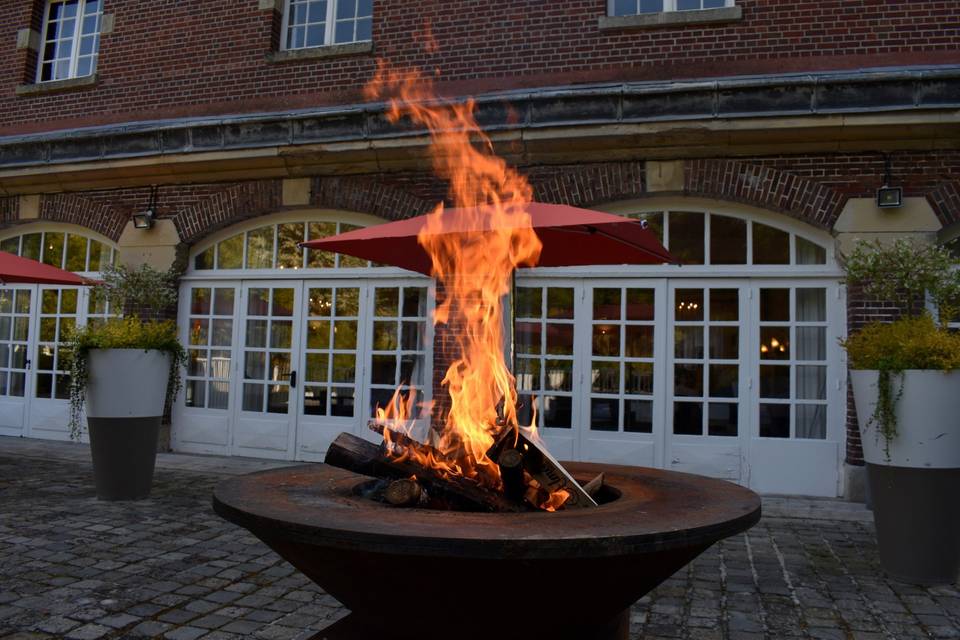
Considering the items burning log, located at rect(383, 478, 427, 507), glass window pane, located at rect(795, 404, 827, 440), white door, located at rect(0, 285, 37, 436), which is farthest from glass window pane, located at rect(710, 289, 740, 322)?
white door, located at rect(0, 285, 37, 436)

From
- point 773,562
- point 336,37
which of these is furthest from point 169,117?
point 773,562

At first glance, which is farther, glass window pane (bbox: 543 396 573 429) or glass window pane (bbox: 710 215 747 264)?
glass window pane (bbox: 543 396 573 429)

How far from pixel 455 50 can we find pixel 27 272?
202 inches

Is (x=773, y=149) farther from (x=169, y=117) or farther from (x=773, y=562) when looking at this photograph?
(x=169, y=117)

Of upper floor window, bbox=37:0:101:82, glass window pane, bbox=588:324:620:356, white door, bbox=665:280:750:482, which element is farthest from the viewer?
upper floor window, bbox=37:0:101:82

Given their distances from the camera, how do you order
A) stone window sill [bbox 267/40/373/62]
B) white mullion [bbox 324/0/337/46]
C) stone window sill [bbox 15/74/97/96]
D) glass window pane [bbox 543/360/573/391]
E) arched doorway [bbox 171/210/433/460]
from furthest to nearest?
stone window sill [bbox 15/74/97/96] → white mullion [bbox 324/0/337/46] → stone window sill [bbox 267/40/373/62] → arched doorway [bbox 171/210/433/460] → glass window pane [bbox 543/360/573/391]

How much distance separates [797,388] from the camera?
23.6 ft

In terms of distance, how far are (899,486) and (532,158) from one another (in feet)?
15.7

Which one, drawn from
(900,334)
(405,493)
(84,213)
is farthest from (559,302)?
(84,213)

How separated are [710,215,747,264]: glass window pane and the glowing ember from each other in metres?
2.02

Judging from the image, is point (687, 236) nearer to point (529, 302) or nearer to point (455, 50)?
point (529, 302)

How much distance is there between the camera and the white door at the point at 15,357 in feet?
33.3

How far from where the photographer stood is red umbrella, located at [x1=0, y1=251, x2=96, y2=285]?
691 cm

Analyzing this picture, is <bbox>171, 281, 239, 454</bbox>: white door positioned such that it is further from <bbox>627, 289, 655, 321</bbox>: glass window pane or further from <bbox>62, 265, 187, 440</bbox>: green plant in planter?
<bbox>627, 289, 655, 321</bbox>: glass window pane
